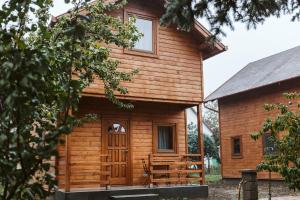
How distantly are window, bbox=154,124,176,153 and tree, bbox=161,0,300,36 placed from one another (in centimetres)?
898

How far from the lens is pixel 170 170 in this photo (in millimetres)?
12602

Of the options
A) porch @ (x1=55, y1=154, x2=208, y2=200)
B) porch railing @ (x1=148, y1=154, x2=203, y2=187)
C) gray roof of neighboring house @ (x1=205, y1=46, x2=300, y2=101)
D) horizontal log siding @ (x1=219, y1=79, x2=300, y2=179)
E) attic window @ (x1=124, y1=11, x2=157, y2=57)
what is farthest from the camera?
horizontal log siding @ (x1=219, y1=79, x2=300, y2=179)

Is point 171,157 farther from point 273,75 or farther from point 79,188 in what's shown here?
point 273,75

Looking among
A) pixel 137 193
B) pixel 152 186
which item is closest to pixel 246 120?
pixel 152 186

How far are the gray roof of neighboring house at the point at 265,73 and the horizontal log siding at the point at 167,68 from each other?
524cm

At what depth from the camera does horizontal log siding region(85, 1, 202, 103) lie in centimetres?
1278

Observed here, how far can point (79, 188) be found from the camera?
12.4m

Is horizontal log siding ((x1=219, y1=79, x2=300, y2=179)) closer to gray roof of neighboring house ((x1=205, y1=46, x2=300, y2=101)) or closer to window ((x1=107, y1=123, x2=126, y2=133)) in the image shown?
gray roof of neighboring house ((x1=205, y1=46, x2=300, y2=101))

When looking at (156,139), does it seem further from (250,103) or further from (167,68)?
(250,103)

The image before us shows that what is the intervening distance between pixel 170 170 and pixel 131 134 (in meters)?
1.98

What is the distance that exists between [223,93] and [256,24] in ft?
52.8

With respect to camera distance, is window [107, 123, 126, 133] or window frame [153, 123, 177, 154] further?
window frame [153, 123, 177, 154]

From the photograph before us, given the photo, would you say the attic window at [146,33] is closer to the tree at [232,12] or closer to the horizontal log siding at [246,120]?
the horizontal log siding at [246,120]

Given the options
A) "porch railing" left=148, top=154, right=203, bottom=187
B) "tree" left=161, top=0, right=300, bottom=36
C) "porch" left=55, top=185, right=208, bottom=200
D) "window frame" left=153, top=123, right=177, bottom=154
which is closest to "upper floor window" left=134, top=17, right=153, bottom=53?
"window frame" left=153, top=123, right=177, bottom=154
